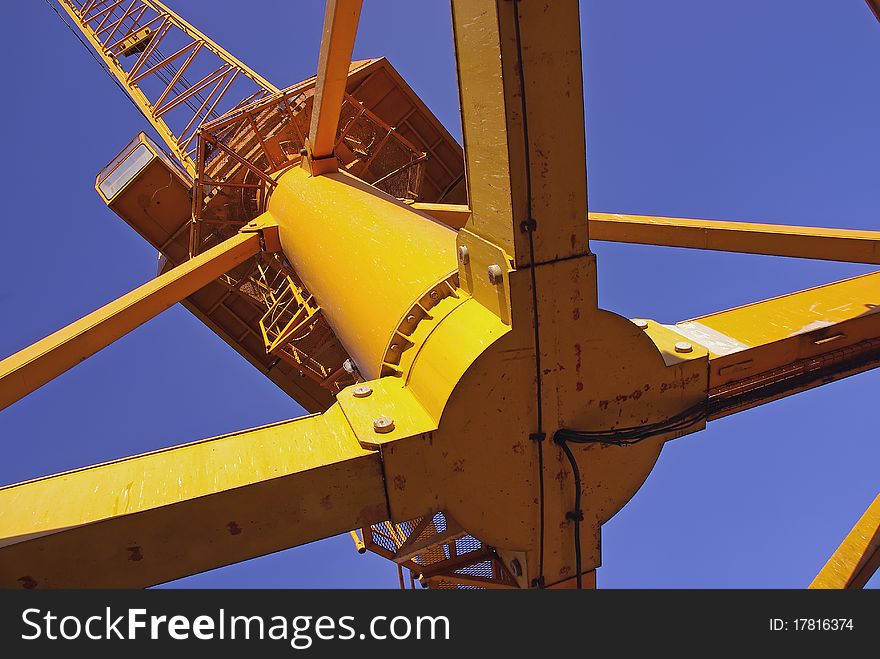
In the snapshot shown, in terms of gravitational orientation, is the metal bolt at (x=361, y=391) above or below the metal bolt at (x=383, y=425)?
above

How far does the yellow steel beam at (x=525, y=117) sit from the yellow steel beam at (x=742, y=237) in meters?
3.44

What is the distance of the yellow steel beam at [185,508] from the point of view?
3354 mm

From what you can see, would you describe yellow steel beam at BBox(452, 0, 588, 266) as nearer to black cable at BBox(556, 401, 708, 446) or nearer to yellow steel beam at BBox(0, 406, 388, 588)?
black cable at BBox(556, 401, 708, 446)

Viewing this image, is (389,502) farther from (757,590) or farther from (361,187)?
(361,187)

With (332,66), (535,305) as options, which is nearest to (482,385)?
(535,305)

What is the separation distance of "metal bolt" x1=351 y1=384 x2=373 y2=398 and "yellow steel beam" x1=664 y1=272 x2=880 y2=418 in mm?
2104

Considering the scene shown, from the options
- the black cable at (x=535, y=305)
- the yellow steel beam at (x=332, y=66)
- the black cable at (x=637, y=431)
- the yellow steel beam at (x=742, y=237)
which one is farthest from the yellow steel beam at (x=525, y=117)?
the yellow steel beam at (x=742, y=237)

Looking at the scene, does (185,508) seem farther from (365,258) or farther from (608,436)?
(365,258)

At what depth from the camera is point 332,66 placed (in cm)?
691

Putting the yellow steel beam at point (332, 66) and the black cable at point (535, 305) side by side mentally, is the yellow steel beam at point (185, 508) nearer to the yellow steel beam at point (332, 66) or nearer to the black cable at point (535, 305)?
the black cable at point (535, 305)

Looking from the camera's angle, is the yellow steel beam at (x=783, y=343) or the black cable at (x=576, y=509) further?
the yellow steel beam at (x=783, y=343)

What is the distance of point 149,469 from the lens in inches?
149

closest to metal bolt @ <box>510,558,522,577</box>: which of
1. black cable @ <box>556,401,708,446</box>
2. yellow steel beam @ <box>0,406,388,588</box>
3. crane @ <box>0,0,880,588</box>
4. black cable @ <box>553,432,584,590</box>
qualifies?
crane @ <box>0,0,880,588</box>

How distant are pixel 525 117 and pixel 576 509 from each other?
8.21 feet
